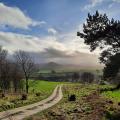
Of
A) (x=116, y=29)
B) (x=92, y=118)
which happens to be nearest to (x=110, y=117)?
(x=92, y=118)

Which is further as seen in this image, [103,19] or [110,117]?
[103,19]

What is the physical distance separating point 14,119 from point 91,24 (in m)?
33.3

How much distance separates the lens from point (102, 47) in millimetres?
62469

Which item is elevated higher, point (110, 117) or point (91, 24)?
point (91, 24)

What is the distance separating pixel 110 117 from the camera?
100ft

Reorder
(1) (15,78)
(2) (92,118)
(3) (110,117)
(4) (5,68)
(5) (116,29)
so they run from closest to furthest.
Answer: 1. (2) (92,118)
2. (3) (110,117)
3. (5) (116,29)
4. (4) (5,68)
5. (1) (15,78)

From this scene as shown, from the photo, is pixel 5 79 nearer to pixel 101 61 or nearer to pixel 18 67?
pixel 18 67

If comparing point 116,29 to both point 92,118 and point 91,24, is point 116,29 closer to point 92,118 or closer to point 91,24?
point 91,24

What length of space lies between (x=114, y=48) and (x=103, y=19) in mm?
5406

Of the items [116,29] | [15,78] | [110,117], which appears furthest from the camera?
[15,78]

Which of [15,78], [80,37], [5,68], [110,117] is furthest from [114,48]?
[15,78]

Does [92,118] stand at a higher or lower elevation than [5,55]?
lower

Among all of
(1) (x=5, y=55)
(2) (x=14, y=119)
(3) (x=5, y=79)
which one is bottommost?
(2) (x=14, y=119)

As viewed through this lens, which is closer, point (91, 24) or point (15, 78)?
point (91, 24)
